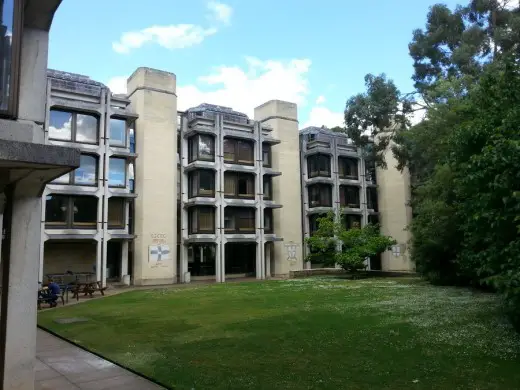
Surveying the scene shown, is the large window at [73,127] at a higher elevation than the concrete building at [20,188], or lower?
higher

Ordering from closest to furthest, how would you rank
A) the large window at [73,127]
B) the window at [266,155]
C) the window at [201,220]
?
the large window at [73,127] → the window at [201,220] → the window at [266,155]

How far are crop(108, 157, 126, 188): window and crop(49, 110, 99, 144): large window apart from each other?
208 cm

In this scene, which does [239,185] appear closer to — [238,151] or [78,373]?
[238,151]

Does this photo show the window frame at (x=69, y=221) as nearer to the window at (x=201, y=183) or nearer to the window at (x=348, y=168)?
the window at (x=201, y=183)

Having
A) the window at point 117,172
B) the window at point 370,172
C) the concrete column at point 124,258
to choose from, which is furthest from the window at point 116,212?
the window at point 370,172

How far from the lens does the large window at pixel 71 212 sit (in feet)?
100

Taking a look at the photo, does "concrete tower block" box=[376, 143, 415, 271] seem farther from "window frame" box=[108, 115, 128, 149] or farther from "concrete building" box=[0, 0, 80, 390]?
"concrete building" box=[0, 0, 80, 390]

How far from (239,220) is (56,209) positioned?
1492 centimetres

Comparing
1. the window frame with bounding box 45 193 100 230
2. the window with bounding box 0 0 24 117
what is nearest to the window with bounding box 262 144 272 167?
the window frame with bounding box 45 193 100 230

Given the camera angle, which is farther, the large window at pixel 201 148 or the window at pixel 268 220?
the window at pixel 268 220

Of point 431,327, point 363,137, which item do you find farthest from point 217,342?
point 363,137

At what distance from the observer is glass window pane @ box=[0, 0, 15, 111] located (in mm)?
5910

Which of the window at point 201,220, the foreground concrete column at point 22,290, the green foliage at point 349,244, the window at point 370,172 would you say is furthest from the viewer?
the window at point 370,172

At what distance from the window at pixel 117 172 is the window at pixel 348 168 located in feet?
76.5
